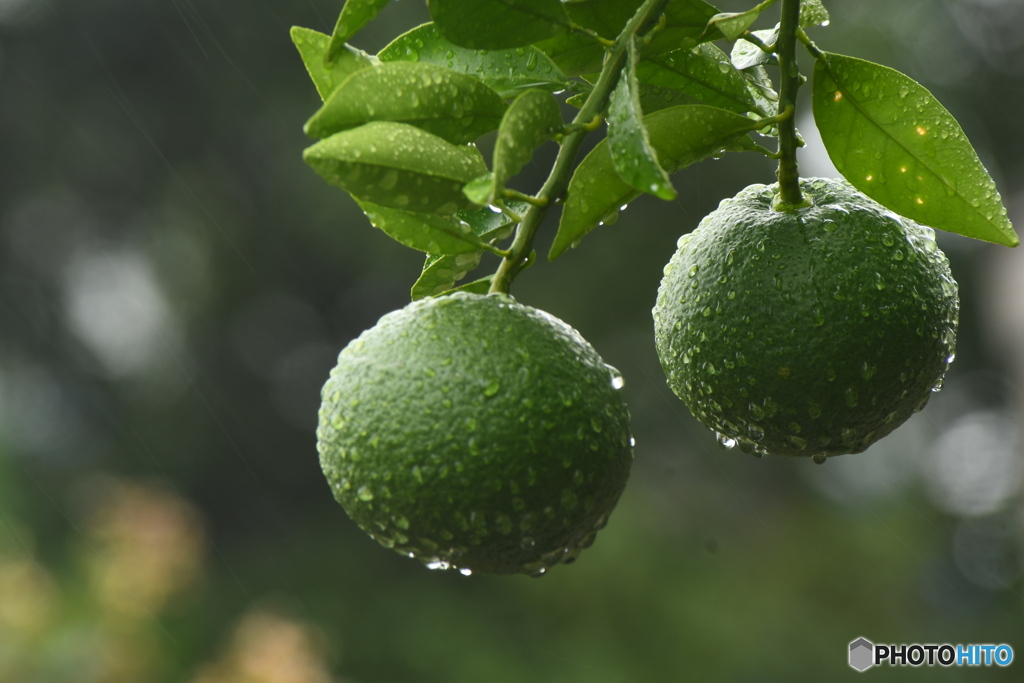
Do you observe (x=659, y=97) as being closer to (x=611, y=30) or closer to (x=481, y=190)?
(x=611, y=30)

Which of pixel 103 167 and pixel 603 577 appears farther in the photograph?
pixel 103 167

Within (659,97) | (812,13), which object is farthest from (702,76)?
(812,13)

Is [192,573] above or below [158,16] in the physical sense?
below

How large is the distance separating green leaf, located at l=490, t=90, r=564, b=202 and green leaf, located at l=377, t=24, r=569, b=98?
9cm

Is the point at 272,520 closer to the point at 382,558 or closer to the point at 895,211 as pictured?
the point at 382,558

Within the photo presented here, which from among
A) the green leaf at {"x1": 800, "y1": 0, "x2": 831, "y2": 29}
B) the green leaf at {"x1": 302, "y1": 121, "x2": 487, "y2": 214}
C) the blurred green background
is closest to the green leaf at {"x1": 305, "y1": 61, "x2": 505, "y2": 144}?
the green leaf at {"x1": 302, "y1": 121, "x2": 487, "y2": 214}

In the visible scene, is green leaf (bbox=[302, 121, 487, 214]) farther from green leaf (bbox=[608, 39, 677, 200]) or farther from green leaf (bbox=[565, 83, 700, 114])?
green leaf (bbox=[565, 83, 700, 114])

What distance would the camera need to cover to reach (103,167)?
8453 mm

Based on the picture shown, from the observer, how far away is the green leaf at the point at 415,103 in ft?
1.87

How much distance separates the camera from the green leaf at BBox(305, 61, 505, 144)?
0.57 metres

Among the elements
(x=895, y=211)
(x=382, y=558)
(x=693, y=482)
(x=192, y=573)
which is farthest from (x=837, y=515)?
(x=895, y=211)

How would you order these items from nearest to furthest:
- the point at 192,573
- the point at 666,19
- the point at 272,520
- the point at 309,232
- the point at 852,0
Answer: the point at 666,19, the point at 192,573, the point at 852,0, the point at 309,232, the point at 272,520

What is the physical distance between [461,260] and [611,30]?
237 mm

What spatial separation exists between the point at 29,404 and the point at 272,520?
2.44 meters
